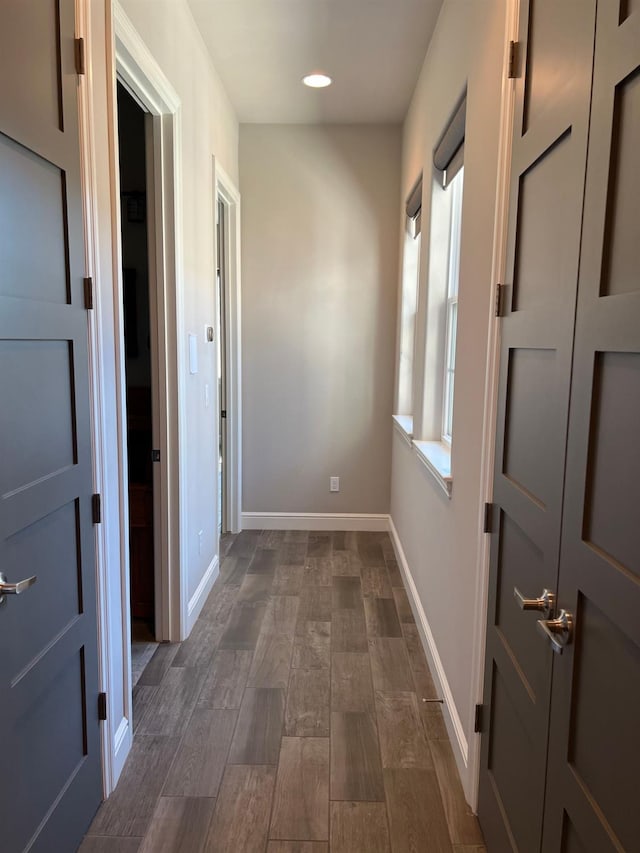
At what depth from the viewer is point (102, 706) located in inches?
69.2

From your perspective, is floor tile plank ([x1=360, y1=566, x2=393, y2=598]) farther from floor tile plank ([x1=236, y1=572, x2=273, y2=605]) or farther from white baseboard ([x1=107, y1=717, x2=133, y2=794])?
white baseboard ([x1=107, y1=717, x2=133, y2=794])

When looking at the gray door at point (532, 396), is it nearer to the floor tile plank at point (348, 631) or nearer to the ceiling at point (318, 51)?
the floor tile plank at point (348, 631)

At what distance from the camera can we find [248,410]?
175 inches

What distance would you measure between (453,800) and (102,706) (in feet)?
3.75

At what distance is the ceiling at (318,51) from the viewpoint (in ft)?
8.78

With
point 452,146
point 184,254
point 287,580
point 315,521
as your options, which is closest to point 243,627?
point 287,580

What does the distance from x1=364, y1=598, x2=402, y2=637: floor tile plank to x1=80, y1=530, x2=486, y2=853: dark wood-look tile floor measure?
0.04ft

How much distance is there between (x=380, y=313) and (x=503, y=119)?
9.17ft

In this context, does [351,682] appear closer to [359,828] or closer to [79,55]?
[359,828]

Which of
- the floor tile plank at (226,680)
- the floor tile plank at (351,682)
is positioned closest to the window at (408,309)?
the floor tile plank at (351,682)

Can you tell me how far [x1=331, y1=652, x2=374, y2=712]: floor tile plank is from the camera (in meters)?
2.36

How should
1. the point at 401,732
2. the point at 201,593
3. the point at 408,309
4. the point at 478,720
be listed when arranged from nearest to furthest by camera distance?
the point at 478,720 < the point at 401,732 < the point at 201,593 < the point at 408,309

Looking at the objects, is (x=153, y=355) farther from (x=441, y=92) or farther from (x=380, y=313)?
(x=380, y=313)

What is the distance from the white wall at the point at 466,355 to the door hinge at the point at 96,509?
1132 mm
